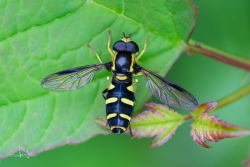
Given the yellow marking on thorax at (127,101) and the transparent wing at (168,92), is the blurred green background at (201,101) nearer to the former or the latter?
the transparent wing at (168,92)

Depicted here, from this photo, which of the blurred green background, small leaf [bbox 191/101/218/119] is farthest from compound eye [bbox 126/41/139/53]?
the blurred green background

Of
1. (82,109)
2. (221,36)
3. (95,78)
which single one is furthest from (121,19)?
(221,36)

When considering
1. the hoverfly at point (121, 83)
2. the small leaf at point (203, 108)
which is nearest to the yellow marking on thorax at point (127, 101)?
the hoverfly at point (121, 83)

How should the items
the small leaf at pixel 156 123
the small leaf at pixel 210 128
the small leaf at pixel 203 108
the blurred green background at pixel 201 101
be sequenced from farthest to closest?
1. the blurred green background at pixel 201 101
2. the small leaf at pixel 156 123
3. the small leaf at pixel 203 108
4. the small leaf at pixel 210 128

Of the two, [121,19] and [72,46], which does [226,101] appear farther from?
[72,46]

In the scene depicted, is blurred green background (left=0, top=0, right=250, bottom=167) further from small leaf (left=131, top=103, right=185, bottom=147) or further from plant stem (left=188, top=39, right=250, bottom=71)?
small leaf (left=131, top=103, right=185, bottom=147)

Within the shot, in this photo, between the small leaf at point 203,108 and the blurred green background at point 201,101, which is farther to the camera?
the blurred green background at point 201,101
